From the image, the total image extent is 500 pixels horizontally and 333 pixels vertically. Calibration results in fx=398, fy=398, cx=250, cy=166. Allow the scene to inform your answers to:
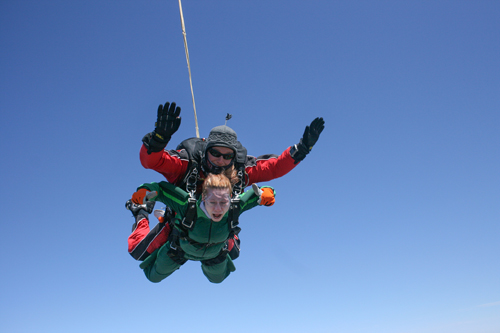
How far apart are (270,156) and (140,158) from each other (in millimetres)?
1674

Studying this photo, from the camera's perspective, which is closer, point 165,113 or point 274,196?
point 165,113

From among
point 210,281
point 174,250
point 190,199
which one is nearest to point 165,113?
point 190,199

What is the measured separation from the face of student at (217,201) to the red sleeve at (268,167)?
0.90 m

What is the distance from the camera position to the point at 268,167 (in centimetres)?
495

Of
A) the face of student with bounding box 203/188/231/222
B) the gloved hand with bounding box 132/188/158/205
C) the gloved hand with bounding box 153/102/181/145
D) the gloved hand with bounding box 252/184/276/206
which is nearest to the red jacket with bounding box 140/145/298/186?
the gloved hand with bounding box 153/102/181/145

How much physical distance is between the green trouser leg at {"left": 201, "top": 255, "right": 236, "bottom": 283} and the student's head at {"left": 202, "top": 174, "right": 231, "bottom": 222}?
4.26 feet

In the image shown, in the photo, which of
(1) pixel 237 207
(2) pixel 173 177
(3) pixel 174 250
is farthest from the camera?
(3) pixel 174 250

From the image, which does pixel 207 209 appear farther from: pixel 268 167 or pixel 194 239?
pixel 268 167

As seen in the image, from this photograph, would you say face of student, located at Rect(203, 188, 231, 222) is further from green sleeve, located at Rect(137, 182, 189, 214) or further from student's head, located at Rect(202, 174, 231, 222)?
green sleeve, located at Rect(137, 182, 189, 214)

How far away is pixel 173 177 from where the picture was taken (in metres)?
4.54

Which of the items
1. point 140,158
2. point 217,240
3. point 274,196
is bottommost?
point 217,240

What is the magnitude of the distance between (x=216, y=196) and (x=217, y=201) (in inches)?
2.1

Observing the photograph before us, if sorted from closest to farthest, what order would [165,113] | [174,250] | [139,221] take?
[165,113], [174,250], [139,221]

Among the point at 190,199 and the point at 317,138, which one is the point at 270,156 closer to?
the point at 317,138
